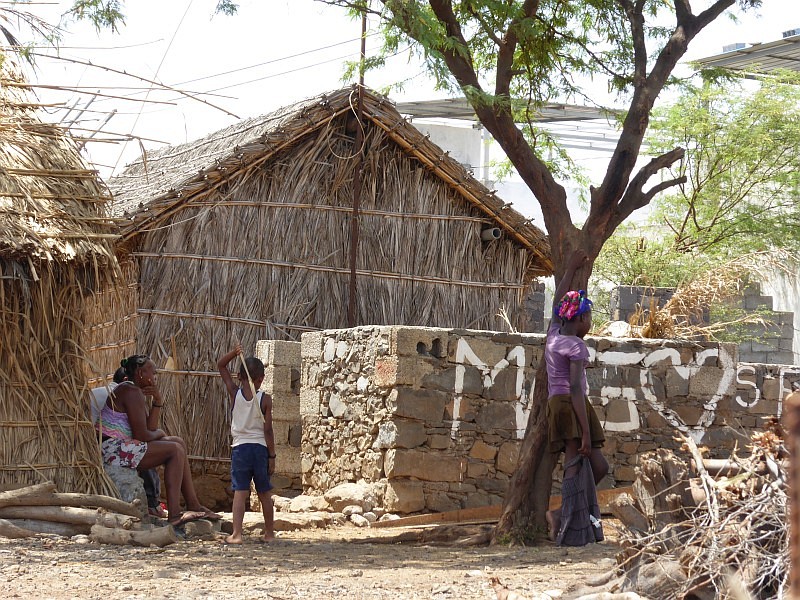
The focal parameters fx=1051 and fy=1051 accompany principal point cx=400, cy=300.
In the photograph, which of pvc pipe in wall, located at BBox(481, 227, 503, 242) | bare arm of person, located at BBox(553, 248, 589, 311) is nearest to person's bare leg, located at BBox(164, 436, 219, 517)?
bare arm of person, located at BBox(553, 248, 589, 311)

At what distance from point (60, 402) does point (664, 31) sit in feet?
19.5

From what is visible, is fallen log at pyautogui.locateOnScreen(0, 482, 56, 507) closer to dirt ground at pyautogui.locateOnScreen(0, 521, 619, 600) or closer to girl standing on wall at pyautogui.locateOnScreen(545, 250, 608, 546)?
dirt ground at pyautogui.locateOnScreen(0, 521, 619, 600)

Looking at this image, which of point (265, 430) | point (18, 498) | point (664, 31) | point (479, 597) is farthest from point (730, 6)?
point (18, 498)

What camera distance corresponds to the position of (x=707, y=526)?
4559mm

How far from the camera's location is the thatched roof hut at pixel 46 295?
7.40 meters

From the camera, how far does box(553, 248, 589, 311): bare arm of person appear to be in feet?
25.7

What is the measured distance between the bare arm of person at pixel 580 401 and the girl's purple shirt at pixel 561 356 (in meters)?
0.04

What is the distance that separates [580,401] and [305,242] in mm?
5475

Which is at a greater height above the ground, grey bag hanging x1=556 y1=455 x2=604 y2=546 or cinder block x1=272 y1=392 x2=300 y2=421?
cinder block x1=272 y1=392 x2=300 y2=421

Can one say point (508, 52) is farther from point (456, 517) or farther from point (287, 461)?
point (287, 461)

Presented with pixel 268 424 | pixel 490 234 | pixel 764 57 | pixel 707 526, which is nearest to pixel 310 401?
pixel 268 424

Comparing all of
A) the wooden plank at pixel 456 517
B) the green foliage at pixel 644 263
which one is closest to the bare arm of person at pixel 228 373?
the wooden plank at pixel 456 517

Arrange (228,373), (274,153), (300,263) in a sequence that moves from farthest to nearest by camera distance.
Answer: (300,263) → (274,153) → (228,373)

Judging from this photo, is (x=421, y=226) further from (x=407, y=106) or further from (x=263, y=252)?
(x=407, y=106)
